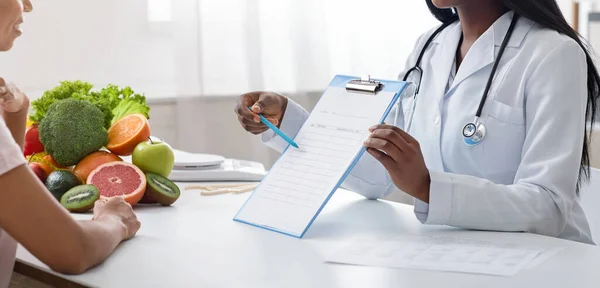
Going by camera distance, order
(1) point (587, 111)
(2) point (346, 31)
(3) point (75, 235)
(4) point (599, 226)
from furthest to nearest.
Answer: (2) point (346, 31), (4) point (599, 226), (1) point (587, 111), (3) point (75, 235)

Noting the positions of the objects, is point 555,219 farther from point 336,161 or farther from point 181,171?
point 181,171

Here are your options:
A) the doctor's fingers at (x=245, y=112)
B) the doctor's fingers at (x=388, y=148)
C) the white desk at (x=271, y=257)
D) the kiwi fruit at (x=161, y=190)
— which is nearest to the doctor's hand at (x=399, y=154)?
the doctor's fingers at (x=388, y=148)

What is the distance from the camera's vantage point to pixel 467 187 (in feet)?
4.99

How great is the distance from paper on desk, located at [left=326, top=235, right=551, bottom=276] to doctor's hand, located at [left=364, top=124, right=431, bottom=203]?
0.35ft

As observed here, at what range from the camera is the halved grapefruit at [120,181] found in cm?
171

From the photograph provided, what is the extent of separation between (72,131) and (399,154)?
29.0 inches

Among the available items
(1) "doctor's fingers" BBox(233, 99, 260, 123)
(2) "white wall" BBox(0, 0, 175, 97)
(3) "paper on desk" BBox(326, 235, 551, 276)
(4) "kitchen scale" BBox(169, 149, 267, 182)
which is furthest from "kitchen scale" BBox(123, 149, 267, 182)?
(2) "white wall" BBox(0, 0, 175, 97)

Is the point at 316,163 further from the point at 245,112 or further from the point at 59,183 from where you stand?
the point at 59,183

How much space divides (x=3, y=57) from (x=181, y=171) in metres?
1.20

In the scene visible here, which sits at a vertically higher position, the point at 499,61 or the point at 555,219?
the point at 499,61

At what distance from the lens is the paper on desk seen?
127cm

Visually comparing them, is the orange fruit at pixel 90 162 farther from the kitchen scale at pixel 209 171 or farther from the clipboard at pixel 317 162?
the clipboard at pixel 317 162

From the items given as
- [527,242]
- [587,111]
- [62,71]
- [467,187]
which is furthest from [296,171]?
[62,71]

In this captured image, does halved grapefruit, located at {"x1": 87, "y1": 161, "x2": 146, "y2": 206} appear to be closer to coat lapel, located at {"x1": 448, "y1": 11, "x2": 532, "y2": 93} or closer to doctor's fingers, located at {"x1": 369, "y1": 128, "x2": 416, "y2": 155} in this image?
doctor's fingers, located at {"x1": 369, "y1": 128, "x2": 416, "y2": 155}
